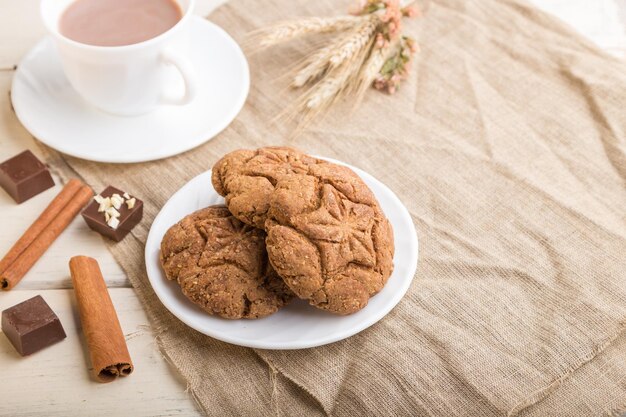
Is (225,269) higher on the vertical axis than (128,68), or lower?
→ lower

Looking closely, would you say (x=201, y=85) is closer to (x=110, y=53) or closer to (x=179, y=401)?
(x=110, y=53)

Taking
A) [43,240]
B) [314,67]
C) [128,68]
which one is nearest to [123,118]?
[128,68]

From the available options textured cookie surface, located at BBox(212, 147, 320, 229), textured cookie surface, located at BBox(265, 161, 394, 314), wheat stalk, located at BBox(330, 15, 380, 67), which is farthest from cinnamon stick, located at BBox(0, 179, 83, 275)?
wheat stalk, located at BBox(330, 15, 380, 67)

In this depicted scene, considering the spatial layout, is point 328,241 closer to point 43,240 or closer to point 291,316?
point 291,316

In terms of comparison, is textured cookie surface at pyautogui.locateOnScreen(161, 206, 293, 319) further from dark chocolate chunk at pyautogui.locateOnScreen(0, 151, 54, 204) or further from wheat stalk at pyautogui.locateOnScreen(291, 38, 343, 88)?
wheat stalk at pyautogui.locateOnScreen(291, 38, 343, 88)

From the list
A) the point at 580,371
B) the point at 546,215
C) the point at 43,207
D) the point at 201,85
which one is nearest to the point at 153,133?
the point at 201,85
